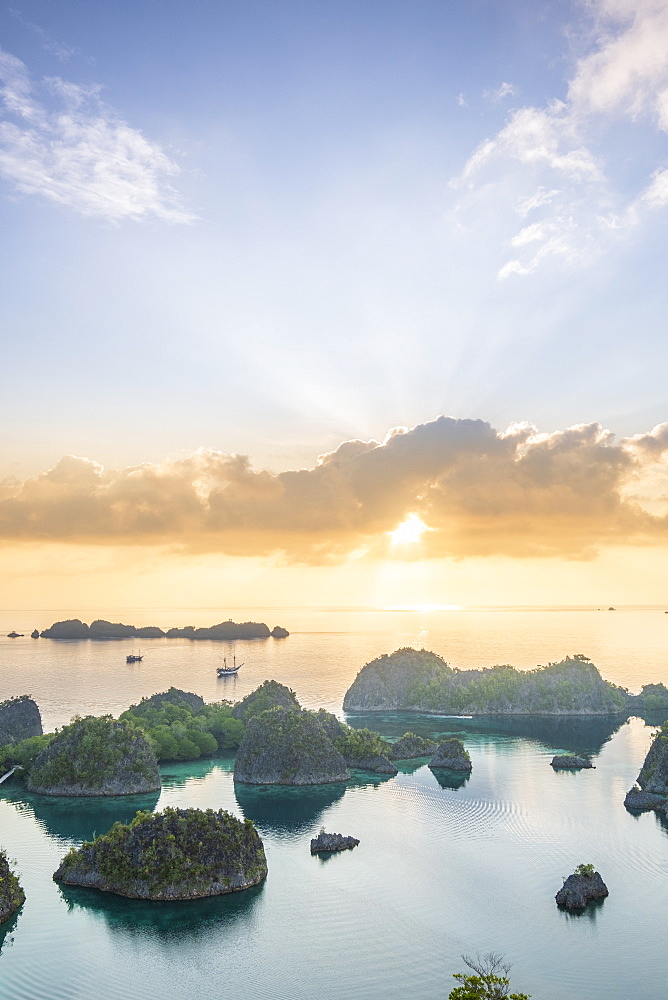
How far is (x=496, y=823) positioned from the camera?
73812 mm

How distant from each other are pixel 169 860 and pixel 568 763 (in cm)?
6500

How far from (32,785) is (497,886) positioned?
54.0 metres

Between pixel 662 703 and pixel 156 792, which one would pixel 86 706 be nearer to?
pixel 156 792

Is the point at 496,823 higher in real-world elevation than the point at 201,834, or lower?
lower

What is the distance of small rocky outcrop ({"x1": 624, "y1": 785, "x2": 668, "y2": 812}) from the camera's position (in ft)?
259

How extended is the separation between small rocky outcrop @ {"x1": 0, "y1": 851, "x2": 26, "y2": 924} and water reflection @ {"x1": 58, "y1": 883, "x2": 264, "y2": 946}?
10.6 ft

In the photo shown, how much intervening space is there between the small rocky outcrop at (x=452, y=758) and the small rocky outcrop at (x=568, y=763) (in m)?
12.5

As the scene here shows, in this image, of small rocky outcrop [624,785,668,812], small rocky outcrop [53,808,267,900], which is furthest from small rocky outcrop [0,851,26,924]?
small rocky outcrop [624,785,668,812]

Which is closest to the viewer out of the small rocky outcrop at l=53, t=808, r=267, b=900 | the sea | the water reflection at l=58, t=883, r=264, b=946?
the sea

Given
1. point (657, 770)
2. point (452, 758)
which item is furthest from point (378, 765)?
point (657, 770)

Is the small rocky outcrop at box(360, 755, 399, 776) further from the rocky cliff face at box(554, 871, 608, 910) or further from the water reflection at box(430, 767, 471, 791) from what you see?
the rocky cliff face at box(554, 871, 608, 910)

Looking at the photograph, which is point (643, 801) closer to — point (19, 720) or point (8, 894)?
point (8, 894)

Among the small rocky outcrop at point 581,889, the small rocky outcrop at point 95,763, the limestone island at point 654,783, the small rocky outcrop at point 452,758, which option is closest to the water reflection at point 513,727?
the small rocky outcrop at point 452,758

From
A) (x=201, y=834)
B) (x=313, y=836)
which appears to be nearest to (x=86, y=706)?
(x=313, y=836)
